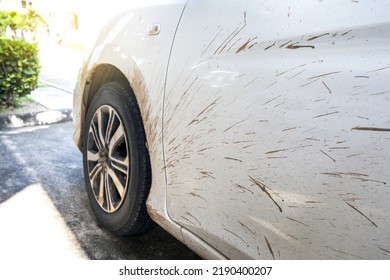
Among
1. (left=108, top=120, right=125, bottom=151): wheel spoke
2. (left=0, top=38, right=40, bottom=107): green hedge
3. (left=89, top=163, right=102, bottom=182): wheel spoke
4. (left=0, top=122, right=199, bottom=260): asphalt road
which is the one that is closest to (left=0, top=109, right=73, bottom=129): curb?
(left=0, top=38, right=40, bottom=107): green hedge

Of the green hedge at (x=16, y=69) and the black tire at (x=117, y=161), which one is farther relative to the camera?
the green hedge at (x=16, y=69)

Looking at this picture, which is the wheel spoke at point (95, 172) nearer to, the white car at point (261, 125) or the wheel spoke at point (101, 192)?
the wheel spoke at point (101, 192)

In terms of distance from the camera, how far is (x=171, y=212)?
151cm

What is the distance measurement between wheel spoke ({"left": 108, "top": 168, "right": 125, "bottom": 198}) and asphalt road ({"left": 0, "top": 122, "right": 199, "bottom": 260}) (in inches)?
Answer: 12.3

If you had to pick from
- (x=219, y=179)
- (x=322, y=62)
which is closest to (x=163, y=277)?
(x=219, y=179)

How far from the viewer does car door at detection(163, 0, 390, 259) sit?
92 centimetres

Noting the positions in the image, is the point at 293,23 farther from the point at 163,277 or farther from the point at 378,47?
the point at 163,277

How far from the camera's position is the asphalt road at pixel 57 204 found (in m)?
1.91

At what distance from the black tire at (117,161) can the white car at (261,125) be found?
10mm

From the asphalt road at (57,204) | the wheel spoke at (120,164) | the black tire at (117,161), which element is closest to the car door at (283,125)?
the black tire at (117,161)

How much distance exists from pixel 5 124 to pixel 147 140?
3.00 m

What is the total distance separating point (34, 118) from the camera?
4191mm

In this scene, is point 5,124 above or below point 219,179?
below

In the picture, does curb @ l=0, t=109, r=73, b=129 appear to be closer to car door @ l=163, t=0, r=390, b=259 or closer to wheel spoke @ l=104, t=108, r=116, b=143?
wheel spoke @ l=104, t=108, r=116, b=143
